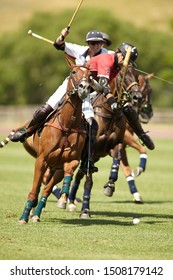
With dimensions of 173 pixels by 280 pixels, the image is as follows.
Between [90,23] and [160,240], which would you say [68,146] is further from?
[90,23]

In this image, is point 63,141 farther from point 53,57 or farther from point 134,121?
point 53,57

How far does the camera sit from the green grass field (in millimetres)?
9867

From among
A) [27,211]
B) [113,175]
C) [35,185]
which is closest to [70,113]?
[35,185]

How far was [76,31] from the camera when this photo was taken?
307 feet

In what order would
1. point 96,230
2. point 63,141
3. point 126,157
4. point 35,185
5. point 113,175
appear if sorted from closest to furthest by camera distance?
1. point 96,230
2. point 63,141
3. point 35,185
4. point 113,175
5. point 126,157

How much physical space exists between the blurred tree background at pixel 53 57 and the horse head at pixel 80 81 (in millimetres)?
75983

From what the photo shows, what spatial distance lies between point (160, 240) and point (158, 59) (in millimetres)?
85319

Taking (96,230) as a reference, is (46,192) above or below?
above

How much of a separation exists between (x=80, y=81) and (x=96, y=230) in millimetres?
2050

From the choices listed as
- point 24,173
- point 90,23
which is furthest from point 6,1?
point 24,173

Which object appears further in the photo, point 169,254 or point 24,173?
point 24,173

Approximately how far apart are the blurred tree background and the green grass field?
231 feet

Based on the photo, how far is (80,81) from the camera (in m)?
11.8

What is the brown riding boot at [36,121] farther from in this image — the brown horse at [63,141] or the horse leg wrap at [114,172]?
the horse leg wrap at [114,172]
